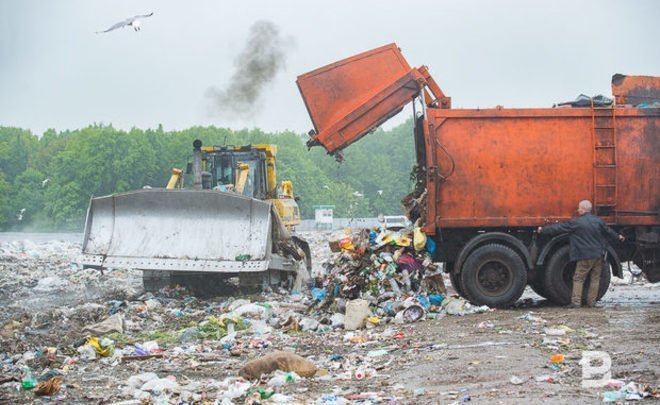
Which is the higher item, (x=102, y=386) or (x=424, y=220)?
(x=424, y=220)

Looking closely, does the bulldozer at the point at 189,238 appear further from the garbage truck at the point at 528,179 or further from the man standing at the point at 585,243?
the man standing at the point at 585,243

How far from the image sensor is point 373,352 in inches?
301

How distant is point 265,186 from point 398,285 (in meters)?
4.69

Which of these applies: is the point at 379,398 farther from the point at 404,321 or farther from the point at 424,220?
the point at 424,220

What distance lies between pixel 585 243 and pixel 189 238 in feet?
17.8

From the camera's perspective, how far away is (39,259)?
2225 cm

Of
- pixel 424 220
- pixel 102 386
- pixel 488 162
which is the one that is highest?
pixel 488 162

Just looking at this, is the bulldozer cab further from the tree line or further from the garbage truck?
the tree line

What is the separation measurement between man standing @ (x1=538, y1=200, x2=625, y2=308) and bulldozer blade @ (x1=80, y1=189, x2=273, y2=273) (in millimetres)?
4085

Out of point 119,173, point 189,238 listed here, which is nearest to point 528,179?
point 189,238

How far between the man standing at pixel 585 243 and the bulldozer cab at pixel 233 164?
18.8 ft

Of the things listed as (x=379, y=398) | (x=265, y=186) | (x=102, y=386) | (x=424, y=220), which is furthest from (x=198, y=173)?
(x=379, y=398)

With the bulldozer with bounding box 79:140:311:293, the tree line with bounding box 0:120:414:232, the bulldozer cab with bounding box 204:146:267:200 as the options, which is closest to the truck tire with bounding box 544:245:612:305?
the bulldozer with bounding box 79:140:311:293

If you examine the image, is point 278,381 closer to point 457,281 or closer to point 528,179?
point 457,281
